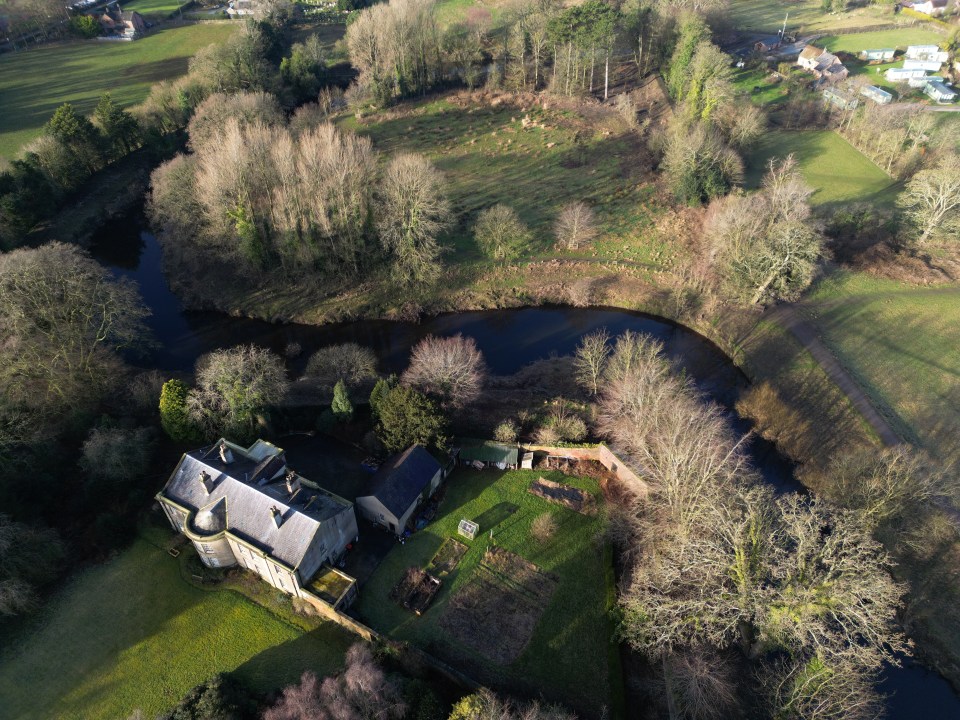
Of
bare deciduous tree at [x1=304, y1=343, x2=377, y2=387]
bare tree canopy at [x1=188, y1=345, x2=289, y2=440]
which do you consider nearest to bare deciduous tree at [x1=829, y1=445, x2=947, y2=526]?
bare deciduous tree at [x1=304, y1=343, x2=377, y2=387]

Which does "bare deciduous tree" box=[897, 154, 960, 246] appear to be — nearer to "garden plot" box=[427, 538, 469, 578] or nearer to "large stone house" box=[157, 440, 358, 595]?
"garden plot" box=[427, 538, 469, 578]

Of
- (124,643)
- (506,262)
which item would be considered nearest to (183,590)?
(124,643)

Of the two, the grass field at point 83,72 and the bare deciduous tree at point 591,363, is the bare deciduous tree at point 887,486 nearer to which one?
the bare deciduous tree at point 591,363

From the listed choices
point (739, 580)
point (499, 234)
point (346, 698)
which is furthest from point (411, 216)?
point (739, 580)

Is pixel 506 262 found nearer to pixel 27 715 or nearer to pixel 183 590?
pixel 183 590

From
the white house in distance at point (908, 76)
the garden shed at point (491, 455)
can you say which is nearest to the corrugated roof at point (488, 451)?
the garden shed at point (491, 455)

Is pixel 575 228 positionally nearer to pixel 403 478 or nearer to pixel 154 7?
pixel 403 478
